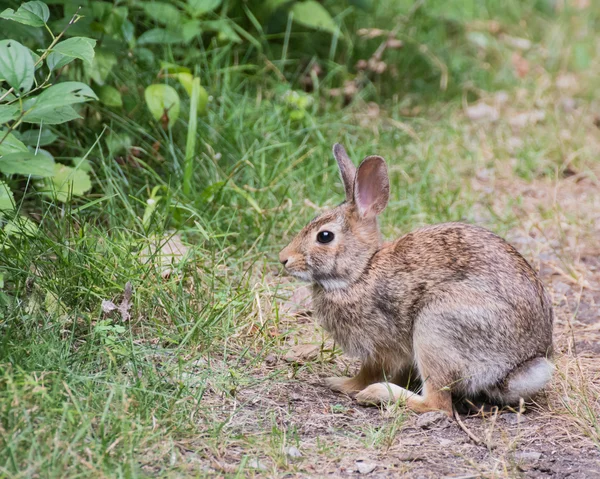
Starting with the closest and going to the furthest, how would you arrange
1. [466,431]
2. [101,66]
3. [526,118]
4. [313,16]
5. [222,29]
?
[466,431]
[101,66]
[222,29]
[313,16]
[526,118]

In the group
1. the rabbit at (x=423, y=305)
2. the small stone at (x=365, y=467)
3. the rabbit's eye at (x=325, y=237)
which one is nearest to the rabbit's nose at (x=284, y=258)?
the rabbit at (x=423, y=305)

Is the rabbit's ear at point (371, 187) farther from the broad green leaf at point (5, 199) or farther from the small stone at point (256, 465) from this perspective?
the broad green leaf at point (5, 199)

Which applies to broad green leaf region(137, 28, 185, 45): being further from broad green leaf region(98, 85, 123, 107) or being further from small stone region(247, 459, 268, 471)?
small stone region(247, 459, 268, 471)

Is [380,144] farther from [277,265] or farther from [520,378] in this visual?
[520,378]

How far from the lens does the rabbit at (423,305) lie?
3648 millimetres

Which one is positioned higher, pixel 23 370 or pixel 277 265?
pixel 23 370

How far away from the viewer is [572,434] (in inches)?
140

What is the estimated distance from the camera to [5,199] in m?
3.77

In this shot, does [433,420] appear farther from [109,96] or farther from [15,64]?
[109,96]

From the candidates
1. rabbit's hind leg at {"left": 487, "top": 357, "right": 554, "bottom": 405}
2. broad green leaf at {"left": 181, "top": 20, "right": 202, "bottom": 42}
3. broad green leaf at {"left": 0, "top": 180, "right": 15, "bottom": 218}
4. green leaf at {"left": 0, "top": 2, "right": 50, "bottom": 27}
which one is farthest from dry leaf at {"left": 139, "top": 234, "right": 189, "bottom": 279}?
broad green leaf at {"left": 181, "top": 20, "right": 202, "bottom": 42}

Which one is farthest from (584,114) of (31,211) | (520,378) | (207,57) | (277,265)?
(31,211)

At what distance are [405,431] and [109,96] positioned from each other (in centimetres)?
253

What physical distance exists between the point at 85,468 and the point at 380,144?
12.3ft

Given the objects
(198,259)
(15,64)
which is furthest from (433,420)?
(15,64)
